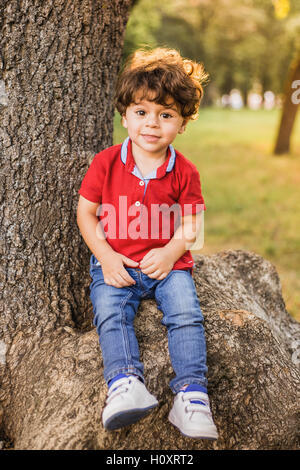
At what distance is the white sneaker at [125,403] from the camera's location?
5.52 feet

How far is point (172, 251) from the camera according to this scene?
2.19 meters

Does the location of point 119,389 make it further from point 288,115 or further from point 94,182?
point 288,115

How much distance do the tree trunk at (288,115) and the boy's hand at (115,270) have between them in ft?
30.2

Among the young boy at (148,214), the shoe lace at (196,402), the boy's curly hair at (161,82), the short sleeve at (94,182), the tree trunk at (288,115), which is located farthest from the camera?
the tree trunk at (288,115)

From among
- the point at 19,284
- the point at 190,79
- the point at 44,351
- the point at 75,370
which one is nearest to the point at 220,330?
the point at 75,370

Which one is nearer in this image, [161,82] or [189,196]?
[161,82]

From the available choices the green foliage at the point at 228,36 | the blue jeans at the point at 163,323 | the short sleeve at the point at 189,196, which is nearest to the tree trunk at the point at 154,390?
the blue jeans at the point at 163,323

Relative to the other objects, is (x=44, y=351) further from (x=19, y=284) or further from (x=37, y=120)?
(x=37, y=120)

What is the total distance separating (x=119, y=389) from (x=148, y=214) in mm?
845

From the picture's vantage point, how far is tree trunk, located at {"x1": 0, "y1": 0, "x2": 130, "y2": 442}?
2.16 m

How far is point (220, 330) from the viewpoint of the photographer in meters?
2.14

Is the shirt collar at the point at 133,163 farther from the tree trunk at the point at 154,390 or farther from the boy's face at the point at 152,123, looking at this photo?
the tree trunk at the point at 154,390

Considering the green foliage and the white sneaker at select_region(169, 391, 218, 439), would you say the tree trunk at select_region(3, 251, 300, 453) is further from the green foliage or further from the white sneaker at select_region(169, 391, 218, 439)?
the green foliage

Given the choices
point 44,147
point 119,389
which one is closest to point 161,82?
point 44,147
